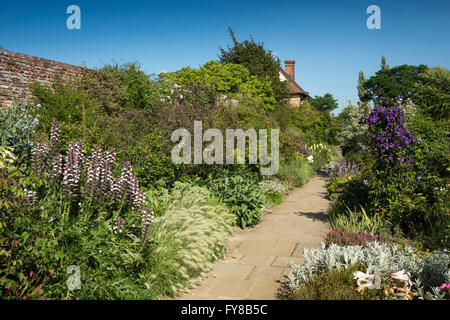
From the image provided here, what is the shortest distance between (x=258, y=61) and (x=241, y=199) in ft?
67.7

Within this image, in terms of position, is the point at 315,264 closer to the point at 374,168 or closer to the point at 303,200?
the point at 374,168

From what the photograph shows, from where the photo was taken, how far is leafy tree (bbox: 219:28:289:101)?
81.6ft

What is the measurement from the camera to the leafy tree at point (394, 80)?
41312 millimetres

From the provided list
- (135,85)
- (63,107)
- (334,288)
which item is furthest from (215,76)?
(334,288)

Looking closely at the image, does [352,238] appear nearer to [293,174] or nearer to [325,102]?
[293,174]

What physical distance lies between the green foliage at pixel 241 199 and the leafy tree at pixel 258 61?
19.0 metres

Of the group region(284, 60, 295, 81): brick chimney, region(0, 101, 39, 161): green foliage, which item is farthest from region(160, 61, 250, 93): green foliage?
region(284, 60, 295, 81): brick chimney

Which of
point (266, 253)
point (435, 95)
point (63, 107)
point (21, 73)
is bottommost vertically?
point (266, 253)

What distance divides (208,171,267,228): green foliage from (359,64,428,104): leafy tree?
3972cm

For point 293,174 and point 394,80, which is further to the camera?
point 394,80

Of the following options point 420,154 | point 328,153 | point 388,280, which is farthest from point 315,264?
point 328,153

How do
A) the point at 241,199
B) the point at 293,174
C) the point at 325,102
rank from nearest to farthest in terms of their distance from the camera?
1. the point at 241,199
2. the point at 293,174
3. the point at 325,102

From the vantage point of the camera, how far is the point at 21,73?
10.4 meters

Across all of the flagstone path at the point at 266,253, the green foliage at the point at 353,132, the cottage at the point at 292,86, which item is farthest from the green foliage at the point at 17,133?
the cottage at the point at 292,86
